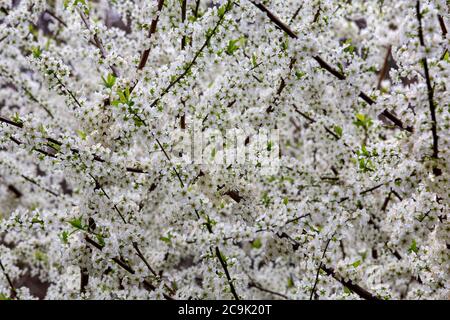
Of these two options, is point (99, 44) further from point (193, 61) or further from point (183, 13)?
point (193, 61)

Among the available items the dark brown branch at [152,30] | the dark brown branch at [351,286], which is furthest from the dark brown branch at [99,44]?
the dark brown branch at [351,286]

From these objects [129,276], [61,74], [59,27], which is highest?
[59,27]

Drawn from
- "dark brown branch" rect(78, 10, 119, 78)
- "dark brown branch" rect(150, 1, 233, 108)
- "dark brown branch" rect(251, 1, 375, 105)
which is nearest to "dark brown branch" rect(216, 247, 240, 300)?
"dark brown branch" rect(150, 1, 233, 108)

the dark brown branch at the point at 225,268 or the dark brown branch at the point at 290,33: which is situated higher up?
the dark brown branch at the point at 290,33

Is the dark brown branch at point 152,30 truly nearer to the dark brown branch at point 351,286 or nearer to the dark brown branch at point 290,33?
the dark brown branch at point 290,33

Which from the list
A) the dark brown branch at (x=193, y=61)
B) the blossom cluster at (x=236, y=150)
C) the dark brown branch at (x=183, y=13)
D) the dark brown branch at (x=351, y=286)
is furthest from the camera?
the dark brown branch at (x=183, y=13)

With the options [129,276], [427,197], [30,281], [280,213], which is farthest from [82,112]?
[30,281]

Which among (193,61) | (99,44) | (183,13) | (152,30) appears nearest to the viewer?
(193,61)

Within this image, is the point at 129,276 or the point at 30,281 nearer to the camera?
the point at 129,276

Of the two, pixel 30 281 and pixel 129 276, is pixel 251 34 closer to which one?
pixel 129 276

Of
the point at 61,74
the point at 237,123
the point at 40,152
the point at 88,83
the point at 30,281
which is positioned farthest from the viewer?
the point at 30,281

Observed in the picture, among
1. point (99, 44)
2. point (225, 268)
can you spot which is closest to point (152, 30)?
point (99, 44)
